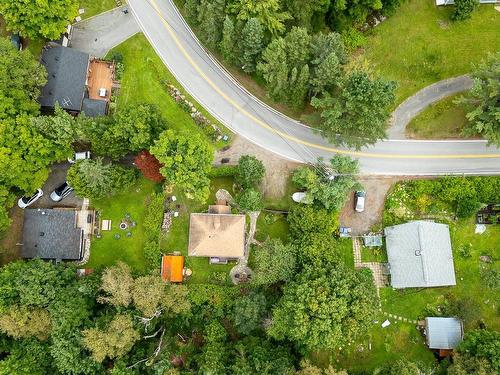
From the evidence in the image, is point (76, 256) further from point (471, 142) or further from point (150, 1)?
point (471, 142)

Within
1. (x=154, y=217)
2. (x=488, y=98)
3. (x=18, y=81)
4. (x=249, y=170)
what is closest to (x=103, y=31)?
(x=18, y=81)

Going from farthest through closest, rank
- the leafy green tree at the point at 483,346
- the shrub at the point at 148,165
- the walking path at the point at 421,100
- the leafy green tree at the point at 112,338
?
the walking path at the point at 421,100 < the shrub at the point at 148,165 < the leafy green tree at the point at 112,338 < the leafy green tree at the point at 483,346

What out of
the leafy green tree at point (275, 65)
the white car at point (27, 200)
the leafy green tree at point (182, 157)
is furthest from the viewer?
the white car at point (27, 200)

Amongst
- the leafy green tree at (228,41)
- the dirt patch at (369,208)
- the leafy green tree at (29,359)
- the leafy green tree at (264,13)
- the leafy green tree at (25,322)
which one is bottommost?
the leafy green tree at (29,359)

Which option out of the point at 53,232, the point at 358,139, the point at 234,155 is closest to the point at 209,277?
the point at 234,155

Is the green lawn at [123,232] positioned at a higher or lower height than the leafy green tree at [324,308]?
higher

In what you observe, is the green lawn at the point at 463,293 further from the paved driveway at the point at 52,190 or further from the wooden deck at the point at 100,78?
the wooden deck at the point at 100,78

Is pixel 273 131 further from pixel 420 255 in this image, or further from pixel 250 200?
pixel 420 255

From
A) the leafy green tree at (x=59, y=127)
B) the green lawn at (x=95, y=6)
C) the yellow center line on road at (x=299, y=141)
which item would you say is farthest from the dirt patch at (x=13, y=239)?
the yellow center line on road at (x=299, y=141)
